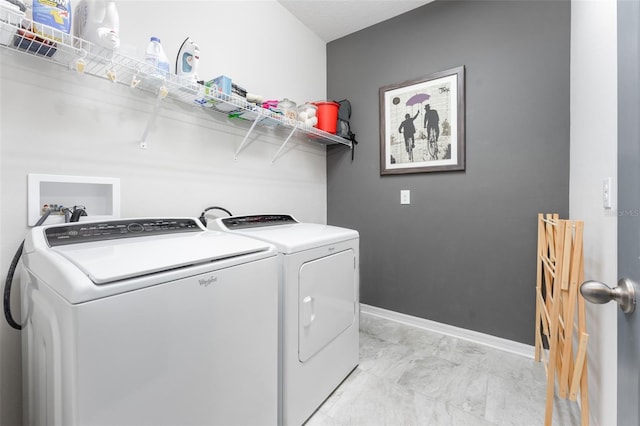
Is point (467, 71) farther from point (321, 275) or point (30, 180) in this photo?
point (30, 180)

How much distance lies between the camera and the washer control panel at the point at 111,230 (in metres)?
0.99

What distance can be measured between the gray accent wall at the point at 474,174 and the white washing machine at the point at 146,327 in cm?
159

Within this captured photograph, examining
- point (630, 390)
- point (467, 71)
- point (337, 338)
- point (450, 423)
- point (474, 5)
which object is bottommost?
point (450, 423)

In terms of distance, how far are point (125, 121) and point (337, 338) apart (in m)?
1.61

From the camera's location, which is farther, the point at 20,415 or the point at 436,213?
the point at 436,213

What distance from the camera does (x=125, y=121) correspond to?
1416 millimetres

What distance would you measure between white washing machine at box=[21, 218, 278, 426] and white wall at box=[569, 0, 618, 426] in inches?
49.8

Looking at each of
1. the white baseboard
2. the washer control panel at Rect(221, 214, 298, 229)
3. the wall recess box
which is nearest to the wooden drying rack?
the white baseboard

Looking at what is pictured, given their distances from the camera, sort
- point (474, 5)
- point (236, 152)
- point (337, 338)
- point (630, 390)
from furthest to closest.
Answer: point (474, 5) → point (236, 152) → point (337, 338) → point (630, 390)

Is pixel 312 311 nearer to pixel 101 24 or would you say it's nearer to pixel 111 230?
pixel 111 230

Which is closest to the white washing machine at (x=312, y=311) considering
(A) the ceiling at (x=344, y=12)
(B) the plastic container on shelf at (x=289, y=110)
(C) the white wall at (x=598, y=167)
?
(B) the plastic container on shelf at (x=289, y=110)

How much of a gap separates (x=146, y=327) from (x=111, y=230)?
553mm

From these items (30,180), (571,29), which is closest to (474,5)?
(571,29)

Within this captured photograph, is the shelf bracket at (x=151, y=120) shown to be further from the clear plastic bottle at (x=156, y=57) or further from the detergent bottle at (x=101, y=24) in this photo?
the detergent bottle at (x=101, y=24)
